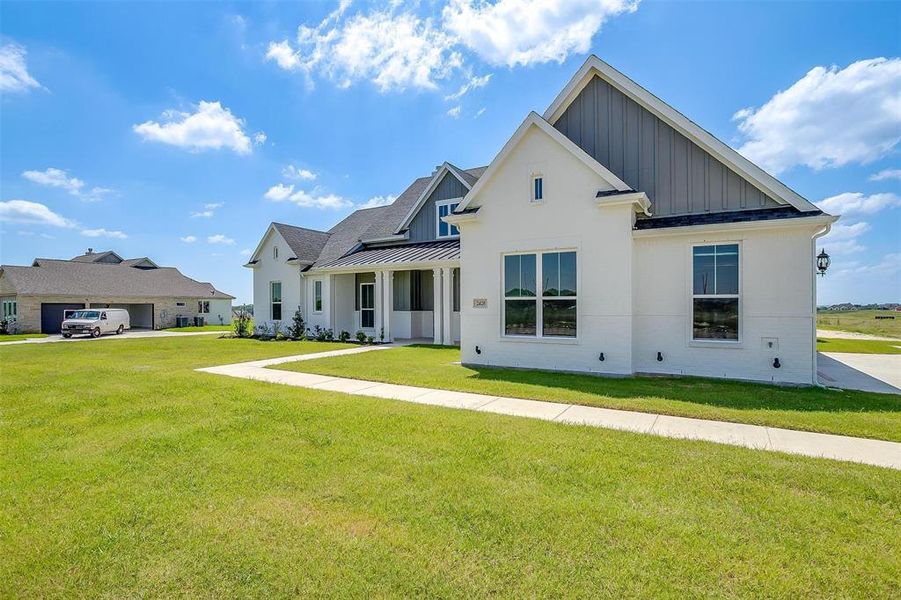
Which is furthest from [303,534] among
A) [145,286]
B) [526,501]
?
[145,286]

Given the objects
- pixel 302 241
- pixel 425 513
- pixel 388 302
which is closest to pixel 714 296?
pixel 425 513

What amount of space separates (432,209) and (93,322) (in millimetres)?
23225

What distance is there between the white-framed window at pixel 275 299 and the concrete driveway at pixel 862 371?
22498 mm

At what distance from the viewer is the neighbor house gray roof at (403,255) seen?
55.1 ft

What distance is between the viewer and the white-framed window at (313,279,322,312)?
2103cm

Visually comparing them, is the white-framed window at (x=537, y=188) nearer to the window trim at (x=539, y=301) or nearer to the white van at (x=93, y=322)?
the window trim at (x=539, y=301)

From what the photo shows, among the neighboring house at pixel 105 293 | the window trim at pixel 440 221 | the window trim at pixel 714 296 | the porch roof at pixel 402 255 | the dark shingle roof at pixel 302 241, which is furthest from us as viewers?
the neighboring house at pixel 105 293

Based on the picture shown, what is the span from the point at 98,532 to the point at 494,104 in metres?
14.8

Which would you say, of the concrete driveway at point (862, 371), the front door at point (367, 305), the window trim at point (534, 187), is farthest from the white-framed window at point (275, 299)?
the concrete driveway at point (862, 371)

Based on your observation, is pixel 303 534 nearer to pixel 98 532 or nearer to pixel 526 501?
pixel 98 532

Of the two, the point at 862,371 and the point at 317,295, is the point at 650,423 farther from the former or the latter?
the point at 317,295

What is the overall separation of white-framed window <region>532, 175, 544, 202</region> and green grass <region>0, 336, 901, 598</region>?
6.42m

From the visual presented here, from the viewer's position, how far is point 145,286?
35875 millimetres

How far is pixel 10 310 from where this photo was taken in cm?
2961
